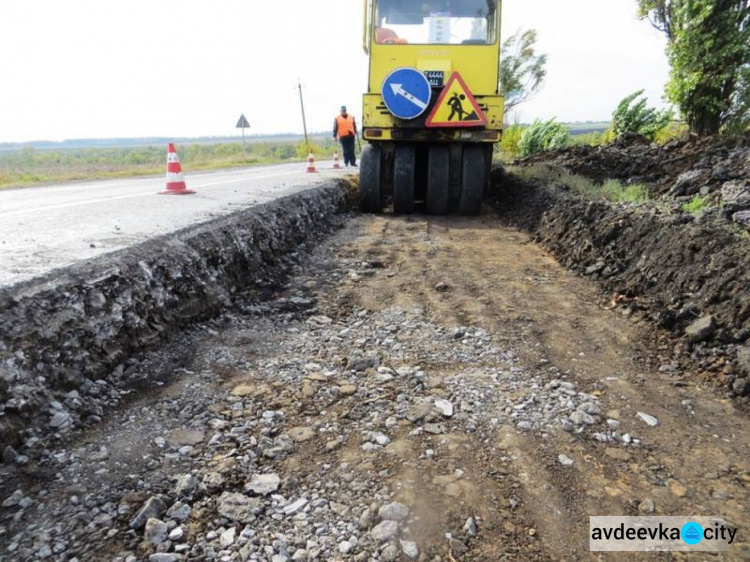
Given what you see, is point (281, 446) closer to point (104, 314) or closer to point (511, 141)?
point (104, 314)

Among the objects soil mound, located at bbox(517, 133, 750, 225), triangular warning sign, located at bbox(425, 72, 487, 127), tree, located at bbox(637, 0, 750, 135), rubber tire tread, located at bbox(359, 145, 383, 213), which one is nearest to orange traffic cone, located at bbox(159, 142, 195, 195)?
rubber tire tread, located at bbox(359, 145, 383, 213)

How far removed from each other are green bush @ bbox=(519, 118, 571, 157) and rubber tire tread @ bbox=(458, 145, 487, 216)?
29.2 feet

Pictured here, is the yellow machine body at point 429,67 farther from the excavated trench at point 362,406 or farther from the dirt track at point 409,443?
the dirt track at point 409,443

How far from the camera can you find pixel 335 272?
476 cm

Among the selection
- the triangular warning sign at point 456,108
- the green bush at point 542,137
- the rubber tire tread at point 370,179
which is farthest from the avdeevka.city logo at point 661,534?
the green bush at point 542,137

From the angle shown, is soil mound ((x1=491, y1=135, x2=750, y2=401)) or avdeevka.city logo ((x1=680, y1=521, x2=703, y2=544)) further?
soil mound ((x1=491, y1=135, x2=750, y2=401))

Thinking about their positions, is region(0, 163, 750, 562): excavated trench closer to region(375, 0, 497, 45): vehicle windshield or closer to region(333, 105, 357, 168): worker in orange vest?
region(375, 0, 497, 45): vehicle windshield

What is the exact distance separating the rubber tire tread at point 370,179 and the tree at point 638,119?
7.82 meters

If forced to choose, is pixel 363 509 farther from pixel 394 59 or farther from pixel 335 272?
pixel 394 59

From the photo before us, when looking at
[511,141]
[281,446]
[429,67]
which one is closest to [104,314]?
[281,446]

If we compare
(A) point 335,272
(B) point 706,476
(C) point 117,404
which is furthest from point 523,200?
(C) point 117,404

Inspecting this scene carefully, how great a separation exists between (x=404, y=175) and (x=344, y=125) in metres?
7.37

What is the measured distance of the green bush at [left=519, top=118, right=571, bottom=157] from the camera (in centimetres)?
1555

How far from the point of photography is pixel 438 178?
7.34 meters
